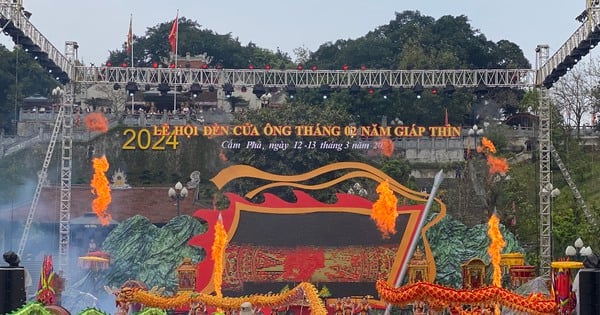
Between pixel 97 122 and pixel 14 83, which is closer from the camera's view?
Result: pixel 97 122

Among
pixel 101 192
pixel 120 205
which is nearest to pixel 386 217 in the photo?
pixel 120 205

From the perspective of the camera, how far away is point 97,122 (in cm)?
3850

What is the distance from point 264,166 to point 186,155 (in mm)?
2846

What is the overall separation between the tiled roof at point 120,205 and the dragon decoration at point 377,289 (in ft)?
10.3

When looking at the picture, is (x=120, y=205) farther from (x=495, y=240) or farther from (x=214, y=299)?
(x=495, y=240)

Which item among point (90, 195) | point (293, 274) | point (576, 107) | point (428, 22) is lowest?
point (293, 274)

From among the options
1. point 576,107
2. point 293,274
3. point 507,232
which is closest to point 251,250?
point 293,274

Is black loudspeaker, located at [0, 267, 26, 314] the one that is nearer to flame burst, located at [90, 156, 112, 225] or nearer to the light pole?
the light pole

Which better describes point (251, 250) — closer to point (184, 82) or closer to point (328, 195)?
point (328, 195)

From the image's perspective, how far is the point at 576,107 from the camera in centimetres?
4988

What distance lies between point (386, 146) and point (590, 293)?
969 inches

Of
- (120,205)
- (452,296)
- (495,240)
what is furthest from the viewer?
(120,205)

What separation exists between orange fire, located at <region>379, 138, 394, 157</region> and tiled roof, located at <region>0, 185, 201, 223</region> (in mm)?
6478

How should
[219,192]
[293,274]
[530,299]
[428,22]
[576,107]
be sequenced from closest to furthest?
[530,299]
[293,274]
[219,192]
[576,107]
[428,22]
